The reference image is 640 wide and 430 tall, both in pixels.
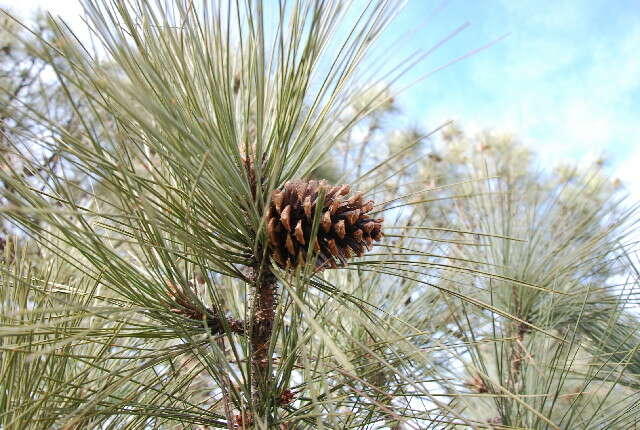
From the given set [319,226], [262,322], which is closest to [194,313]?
[262,322]

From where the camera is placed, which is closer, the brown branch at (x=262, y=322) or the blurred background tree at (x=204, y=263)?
the blurred background tree at (x=204, y=263)

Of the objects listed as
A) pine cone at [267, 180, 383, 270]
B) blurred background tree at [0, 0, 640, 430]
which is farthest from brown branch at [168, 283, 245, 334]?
pine cone at [267, 180, 383, 270]

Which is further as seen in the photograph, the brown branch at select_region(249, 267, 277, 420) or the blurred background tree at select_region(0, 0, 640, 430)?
the brown branch at select_region(249, 267, 277, 420)

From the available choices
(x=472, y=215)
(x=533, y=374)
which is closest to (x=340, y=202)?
(x=533, y=374)

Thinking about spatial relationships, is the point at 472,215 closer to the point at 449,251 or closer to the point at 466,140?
the point at 449,251

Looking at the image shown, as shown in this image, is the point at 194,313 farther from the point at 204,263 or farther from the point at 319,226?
the point at 319,226

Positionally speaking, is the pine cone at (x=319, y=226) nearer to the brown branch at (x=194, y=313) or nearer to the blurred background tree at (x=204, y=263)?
the blurred background tree at (x=204, y=263)

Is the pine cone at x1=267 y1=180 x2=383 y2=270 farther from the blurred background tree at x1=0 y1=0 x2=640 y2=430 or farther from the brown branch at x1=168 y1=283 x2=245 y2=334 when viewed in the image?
the brown branch at x1=168 y1=283 x2=245 y2=334

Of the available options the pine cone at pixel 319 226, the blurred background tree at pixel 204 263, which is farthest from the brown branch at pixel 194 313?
the pine cone at pixel 319 226
